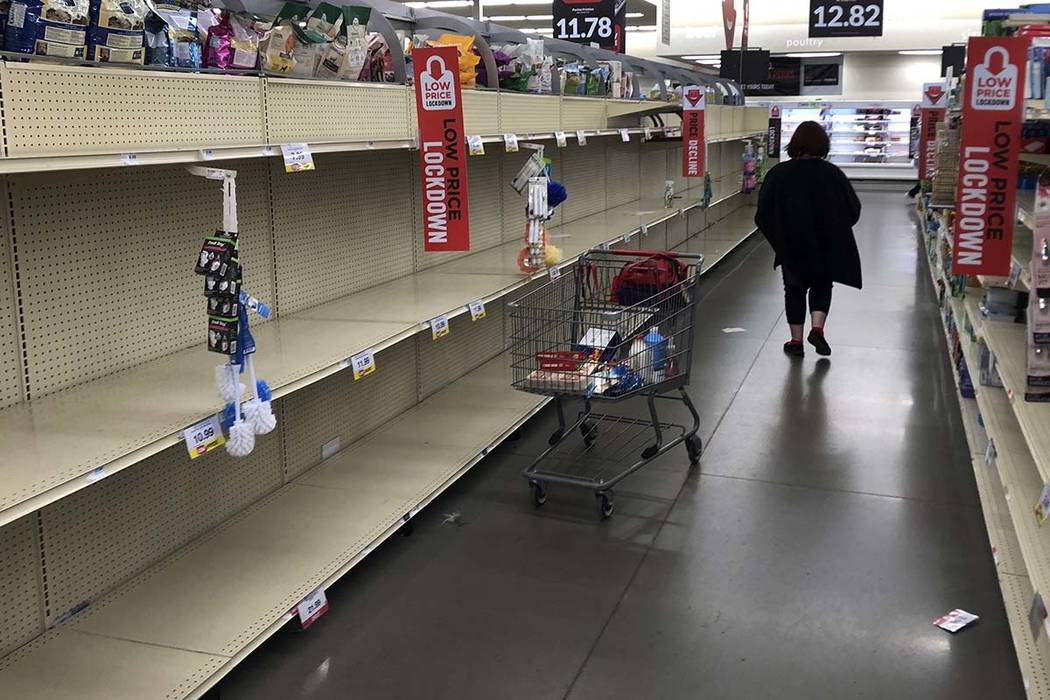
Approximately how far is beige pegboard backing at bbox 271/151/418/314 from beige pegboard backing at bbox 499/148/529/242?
1294mm

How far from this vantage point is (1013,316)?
4.32 metres

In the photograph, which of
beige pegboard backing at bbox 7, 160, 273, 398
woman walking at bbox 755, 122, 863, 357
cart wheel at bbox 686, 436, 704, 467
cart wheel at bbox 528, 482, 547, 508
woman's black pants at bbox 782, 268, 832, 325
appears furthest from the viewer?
woman's black pants at bbox 782, 268, 832, 325

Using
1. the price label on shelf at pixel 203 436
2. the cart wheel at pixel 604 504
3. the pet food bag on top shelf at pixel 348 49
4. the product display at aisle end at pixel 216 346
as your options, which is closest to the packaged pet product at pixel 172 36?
the product display at aisle end at pixel 216 346

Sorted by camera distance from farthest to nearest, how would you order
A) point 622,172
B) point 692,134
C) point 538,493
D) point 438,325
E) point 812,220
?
point 622,172 → point 692,134 → point 812,220 → point 538,493 → point 438,325

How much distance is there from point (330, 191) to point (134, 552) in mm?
1786

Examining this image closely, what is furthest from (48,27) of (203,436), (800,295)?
(800,295)

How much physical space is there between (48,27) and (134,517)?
159 cm

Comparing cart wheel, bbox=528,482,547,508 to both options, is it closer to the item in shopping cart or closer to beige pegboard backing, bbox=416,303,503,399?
the item in shopping cart

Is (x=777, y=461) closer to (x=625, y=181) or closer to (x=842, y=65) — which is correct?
(x=625, y=181)

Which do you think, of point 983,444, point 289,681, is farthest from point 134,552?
point 983,444

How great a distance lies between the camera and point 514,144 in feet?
16.1

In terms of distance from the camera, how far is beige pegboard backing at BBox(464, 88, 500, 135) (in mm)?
4465

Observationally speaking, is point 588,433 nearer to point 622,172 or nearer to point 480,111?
point 480,111

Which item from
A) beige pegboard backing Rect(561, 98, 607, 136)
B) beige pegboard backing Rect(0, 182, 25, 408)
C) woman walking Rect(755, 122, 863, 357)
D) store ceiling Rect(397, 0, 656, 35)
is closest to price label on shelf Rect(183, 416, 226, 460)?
beige pegboard backing Rect(0, 182, 25, 408)
